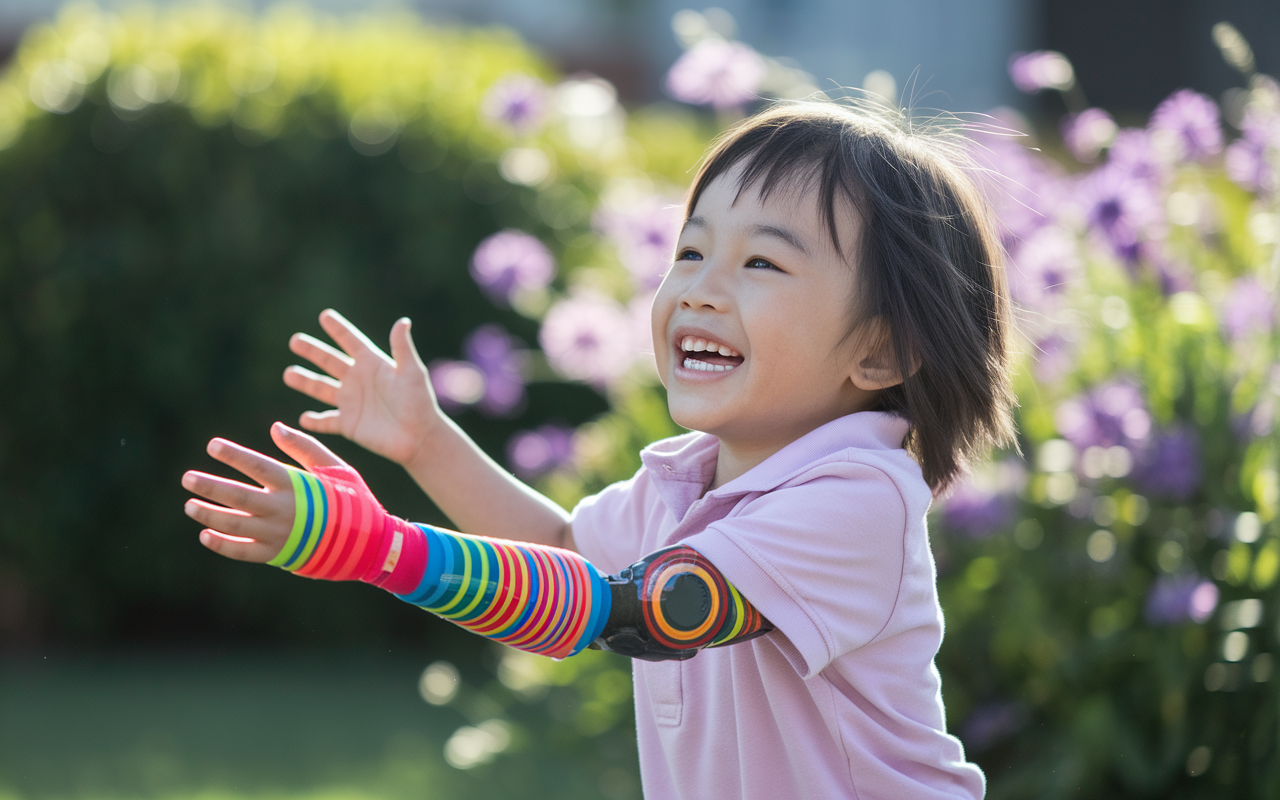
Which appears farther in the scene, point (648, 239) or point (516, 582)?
point (648, 239)

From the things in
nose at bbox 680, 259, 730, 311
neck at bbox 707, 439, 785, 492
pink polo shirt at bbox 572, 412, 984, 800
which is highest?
nose at bbox 680, 259, 730, 311

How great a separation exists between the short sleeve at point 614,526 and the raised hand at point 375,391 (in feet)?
0.97

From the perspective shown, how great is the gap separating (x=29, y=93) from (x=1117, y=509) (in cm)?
491

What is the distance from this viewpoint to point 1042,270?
11.1 ft

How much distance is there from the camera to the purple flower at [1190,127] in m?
3.52

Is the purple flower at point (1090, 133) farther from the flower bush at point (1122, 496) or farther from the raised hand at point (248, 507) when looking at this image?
the raised hand at point (248, 507)

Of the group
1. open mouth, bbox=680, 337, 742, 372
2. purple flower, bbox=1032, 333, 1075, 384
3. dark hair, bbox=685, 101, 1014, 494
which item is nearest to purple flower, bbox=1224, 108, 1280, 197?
purple flower, bbox=1032, 333, 1075, 384

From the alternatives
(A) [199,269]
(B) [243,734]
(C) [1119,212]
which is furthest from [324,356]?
(A) [199,269]

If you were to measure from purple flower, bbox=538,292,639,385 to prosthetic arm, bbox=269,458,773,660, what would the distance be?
2.11 m

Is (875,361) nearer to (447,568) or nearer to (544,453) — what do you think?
(447,568)

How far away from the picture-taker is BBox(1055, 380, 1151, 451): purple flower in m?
3.18

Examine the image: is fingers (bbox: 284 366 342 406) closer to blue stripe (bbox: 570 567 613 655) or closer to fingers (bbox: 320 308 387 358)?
fingers (bbox: 320 308 387 358)

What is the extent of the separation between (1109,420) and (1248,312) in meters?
0.46

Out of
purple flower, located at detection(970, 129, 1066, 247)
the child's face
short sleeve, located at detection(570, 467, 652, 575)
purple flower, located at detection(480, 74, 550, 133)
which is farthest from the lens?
purple flower, located at detection(480, 74, 550, 133)
